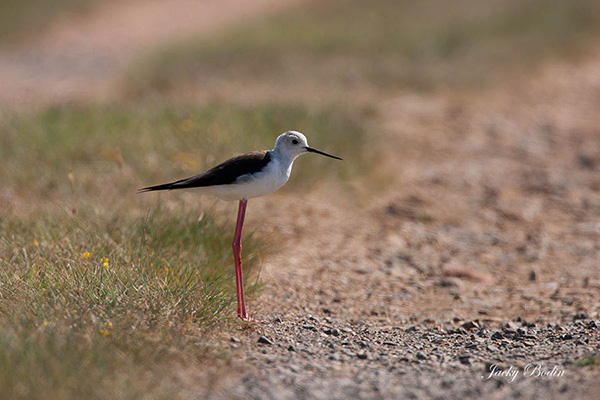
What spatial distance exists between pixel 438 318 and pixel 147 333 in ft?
7.36

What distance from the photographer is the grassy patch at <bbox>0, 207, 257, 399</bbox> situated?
11.3 ft

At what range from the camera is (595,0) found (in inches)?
635

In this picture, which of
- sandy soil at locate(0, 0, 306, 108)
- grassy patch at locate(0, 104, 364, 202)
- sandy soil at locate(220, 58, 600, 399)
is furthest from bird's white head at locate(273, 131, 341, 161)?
sandy soil at locate(0, 0, 306, 108)

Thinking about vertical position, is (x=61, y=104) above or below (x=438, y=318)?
above

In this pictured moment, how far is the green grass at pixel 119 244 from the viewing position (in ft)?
11.7

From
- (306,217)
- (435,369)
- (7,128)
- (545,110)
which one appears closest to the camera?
(435,369)

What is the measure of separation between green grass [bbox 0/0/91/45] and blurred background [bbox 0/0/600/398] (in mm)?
2828

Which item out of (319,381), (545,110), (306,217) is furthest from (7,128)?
(545,110)

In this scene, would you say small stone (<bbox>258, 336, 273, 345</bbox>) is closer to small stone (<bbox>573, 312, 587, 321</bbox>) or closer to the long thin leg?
the long thin leg

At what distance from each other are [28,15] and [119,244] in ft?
56.0

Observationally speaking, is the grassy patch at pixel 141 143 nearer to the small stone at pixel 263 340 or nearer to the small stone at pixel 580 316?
the small stone at pixel 263 340

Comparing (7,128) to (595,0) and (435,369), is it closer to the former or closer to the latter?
(435,369)

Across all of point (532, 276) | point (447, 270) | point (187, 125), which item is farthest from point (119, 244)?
point (532, 276)

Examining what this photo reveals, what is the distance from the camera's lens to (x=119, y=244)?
5199mm
